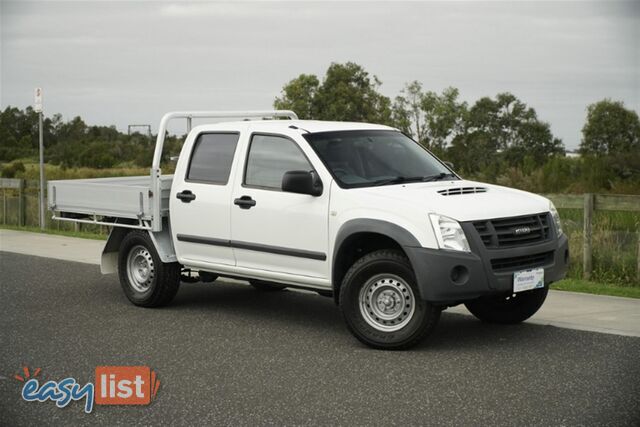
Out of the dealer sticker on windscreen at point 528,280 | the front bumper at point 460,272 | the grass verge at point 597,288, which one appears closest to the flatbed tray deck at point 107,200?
the front bumper at point 460,272

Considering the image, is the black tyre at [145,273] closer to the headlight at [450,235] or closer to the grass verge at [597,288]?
the headlight at [450,235]

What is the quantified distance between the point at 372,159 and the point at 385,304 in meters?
1.61

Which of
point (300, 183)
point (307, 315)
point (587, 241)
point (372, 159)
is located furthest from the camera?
point (587, 241)

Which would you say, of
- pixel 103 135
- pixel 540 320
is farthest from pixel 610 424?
pixel 103 135

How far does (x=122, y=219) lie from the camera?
11.1 m

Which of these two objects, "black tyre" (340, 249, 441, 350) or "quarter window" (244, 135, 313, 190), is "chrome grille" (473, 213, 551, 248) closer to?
"black tyre" (340, 249, 441, 350)

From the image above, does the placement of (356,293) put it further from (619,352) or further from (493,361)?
(619,352)

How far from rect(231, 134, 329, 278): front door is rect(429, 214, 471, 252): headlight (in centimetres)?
117

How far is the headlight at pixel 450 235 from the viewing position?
26.7 ft

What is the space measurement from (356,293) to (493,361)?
51.5 inches

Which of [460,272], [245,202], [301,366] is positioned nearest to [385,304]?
[460,272]

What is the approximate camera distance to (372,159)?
372 inches

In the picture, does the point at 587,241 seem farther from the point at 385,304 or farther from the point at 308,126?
the point at 385,304

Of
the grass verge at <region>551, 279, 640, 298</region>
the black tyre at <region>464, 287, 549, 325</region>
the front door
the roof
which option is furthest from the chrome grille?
the grass verge at <region>551, 279, 640, 298</region>
